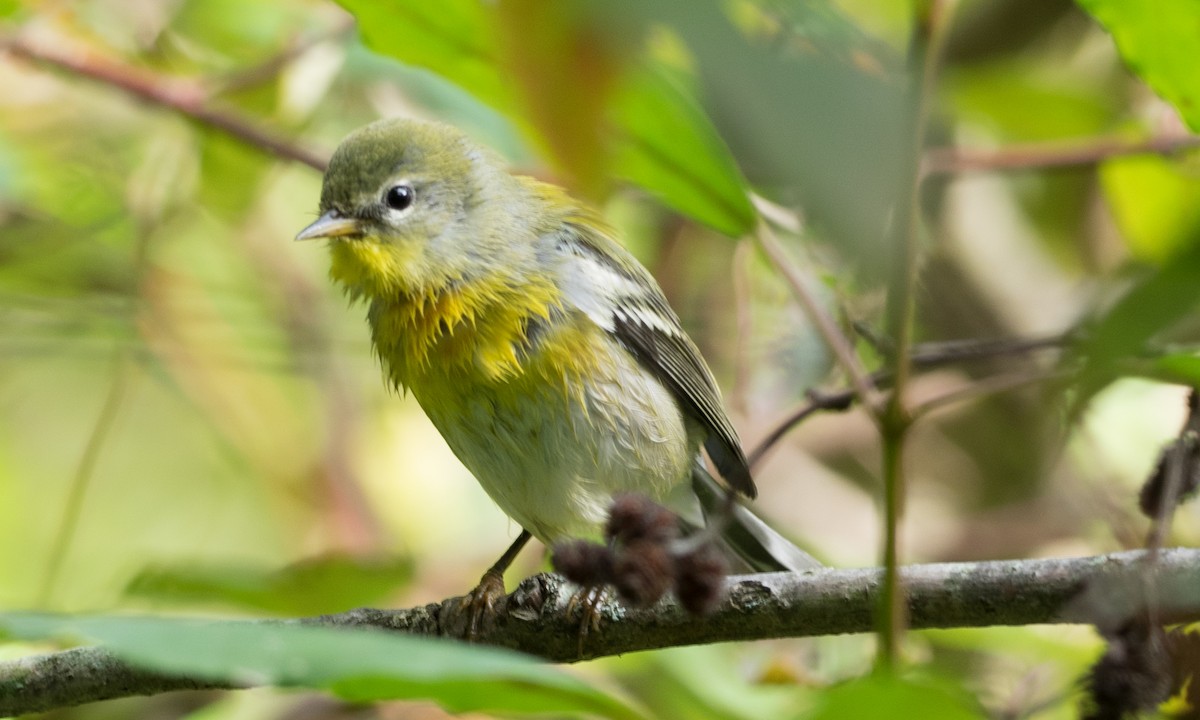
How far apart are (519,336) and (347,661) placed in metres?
2.13

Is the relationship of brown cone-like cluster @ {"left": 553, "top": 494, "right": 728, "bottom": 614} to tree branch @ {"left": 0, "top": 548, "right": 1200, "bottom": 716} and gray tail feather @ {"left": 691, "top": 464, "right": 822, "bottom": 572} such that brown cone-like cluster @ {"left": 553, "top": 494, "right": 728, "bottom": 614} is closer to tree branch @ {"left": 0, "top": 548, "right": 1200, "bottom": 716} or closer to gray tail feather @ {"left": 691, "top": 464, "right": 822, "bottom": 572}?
tree branch @ {"left": 0, "top": 548, "right": 1200, "bottom": 716}

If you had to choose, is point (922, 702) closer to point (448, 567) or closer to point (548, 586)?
point (548, 586)

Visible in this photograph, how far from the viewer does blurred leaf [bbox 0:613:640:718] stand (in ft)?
3.15

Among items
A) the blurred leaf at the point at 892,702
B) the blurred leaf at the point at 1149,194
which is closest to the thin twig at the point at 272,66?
the blurred leaf at the point at 1149,194

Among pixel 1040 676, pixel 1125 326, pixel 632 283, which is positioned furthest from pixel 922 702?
pixel 632 283

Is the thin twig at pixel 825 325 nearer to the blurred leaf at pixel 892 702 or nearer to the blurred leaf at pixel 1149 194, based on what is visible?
the blurred leaf at pixel 892 702

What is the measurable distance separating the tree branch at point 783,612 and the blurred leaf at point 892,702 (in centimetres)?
58

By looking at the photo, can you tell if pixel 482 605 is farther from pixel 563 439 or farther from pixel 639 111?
pixel 639 111

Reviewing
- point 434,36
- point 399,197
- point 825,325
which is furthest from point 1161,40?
point 399,197

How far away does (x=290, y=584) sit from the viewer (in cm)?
288

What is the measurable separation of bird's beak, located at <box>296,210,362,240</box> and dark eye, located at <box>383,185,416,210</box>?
12 cm

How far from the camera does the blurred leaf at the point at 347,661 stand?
0.96 m

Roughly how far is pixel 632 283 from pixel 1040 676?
5.08ft

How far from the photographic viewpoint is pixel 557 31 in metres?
0.70
